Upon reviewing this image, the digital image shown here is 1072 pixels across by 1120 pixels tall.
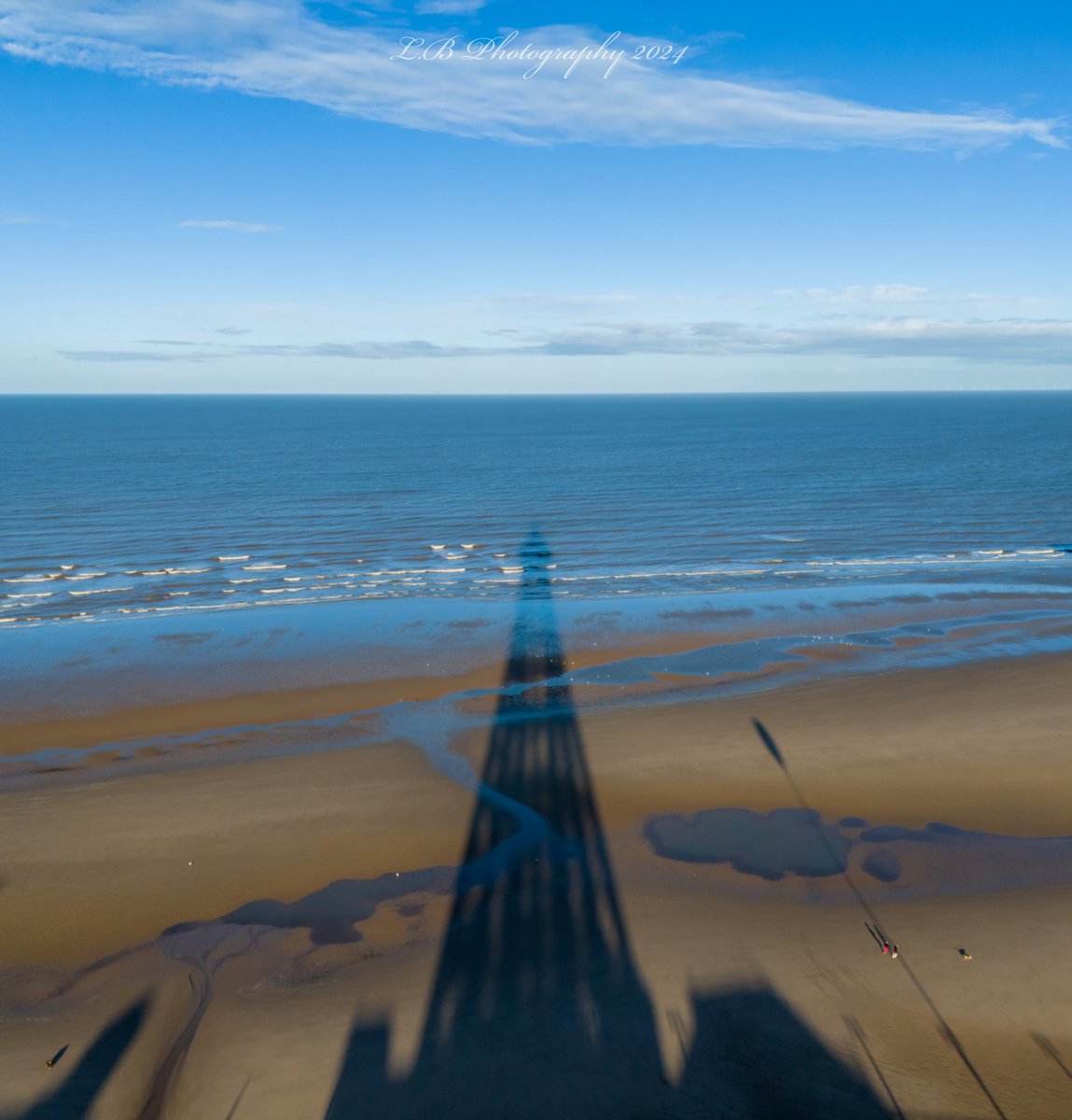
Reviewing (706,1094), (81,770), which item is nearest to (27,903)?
(81,770)

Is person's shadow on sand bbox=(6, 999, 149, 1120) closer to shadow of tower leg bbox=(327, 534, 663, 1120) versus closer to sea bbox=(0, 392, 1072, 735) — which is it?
shadow of tower leg bbox=(327, 534, 663, 1120)

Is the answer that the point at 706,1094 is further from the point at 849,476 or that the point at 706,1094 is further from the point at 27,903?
the point at 849,476

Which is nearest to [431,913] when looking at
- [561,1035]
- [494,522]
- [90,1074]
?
[561,1035]

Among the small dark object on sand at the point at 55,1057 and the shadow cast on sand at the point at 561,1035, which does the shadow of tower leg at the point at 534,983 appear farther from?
the small dark object on sand at the point at 55,1057

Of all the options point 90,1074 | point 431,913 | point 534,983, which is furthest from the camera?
point 431,913

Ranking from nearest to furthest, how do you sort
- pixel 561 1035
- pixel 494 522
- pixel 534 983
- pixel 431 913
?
pixel 561 1035 < pixel 534 983 < pixel 431 913 < pixel 494 522

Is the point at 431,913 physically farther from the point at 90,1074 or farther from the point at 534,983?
the point at 90,1074

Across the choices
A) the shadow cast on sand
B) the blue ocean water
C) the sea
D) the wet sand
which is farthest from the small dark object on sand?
the blue ocean water
